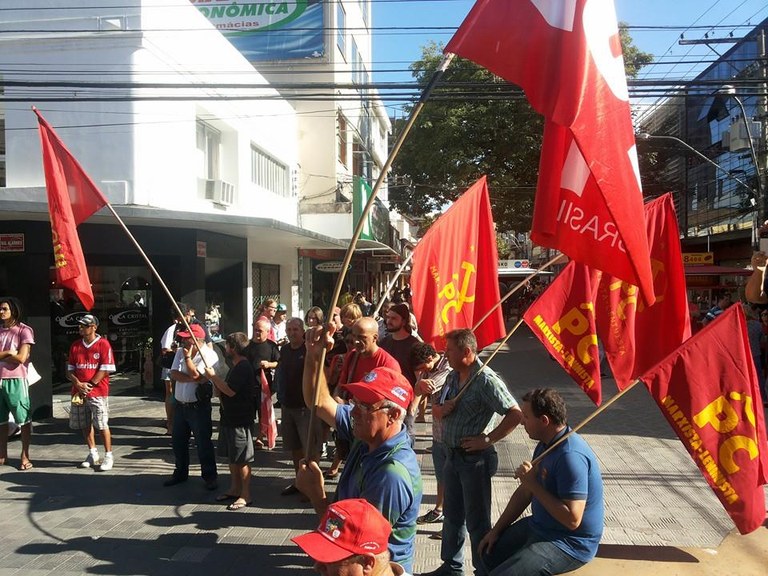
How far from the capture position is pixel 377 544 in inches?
86.2

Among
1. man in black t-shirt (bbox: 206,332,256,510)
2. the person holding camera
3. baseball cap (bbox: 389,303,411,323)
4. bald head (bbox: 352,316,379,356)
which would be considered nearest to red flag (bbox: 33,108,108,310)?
the person holding camera

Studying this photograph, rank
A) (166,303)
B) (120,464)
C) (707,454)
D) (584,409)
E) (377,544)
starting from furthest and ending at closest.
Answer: (166,303) → (584,409) → (120,464) → (707,454) → (377,544)

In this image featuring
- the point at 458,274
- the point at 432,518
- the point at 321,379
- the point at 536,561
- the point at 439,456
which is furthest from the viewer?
the point at 458,274

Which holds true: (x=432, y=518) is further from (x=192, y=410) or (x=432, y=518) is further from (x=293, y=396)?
(x=192, y=410)

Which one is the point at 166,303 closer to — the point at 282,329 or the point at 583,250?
the point at 282,329

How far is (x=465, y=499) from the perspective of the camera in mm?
4219

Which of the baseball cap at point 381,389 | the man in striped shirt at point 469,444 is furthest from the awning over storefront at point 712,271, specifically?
the baseball cap at point 381,389

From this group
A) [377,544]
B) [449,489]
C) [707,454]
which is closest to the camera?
[377,544]

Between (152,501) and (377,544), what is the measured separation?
185 inches

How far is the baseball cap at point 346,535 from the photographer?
2.14m

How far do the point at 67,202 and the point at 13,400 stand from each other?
2.65 m

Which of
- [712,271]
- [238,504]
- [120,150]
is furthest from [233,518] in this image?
[712,271]

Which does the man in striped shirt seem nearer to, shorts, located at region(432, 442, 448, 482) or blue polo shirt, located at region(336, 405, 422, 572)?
shorts, located at region(432, 442, 448, 482)

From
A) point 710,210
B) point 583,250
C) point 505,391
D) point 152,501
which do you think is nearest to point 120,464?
point 152,501
